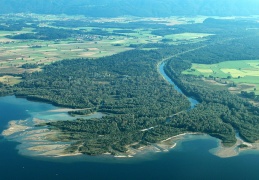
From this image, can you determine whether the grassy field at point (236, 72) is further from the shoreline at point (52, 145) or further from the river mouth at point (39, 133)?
the shoreline at point (52, 145)

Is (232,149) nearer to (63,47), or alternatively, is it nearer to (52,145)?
(52,145)

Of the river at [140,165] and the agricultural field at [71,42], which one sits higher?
the agricultural field at [71,42]

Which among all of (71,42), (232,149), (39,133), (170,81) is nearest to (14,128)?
(39,133)

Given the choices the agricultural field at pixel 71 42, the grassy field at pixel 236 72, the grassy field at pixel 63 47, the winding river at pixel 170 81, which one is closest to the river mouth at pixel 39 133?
the winding river at pixel 170 81

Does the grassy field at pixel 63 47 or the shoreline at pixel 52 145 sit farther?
the grassy field at pixel 63 47

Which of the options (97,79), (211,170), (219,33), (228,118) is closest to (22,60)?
(97,79)

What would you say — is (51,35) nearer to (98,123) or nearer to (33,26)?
(33,26)

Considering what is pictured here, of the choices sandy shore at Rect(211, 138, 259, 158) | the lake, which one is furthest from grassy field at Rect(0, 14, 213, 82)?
sandy shore at Rect(211, 138, 259, 158)
